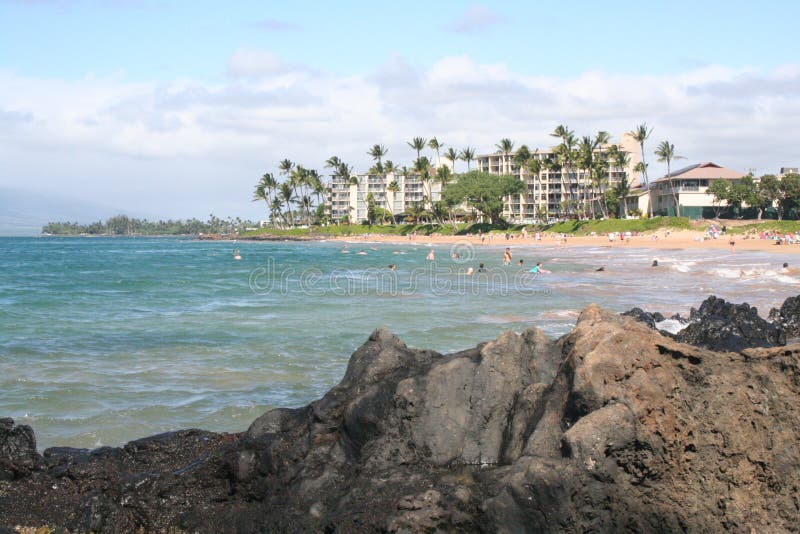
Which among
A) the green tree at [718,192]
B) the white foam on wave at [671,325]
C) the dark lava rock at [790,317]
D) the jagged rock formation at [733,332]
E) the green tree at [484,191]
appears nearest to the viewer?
the jagged rock formation at [733,332]

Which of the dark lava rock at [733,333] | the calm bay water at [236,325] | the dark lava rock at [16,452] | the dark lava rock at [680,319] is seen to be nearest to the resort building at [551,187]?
the calm bay water at [236,325]

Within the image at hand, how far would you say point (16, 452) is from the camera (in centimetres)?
724

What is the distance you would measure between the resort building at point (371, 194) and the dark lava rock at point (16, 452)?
5142 inches

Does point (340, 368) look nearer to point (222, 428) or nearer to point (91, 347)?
point (222, 428)

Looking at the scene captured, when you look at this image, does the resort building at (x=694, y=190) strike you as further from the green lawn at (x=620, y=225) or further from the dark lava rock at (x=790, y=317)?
the dark lava rock at (x=790, y=317)

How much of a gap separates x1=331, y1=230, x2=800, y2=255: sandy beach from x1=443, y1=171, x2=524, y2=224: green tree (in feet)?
20.9

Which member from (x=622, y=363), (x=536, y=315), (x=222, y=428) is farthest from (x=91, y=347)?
(x=622, y=363)

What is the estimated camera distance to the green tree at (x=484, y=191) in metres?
108

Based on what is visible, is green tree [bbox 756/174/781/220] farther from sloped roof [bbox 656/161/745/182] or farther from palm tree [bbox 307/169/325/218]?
palm tree [bbox 307/169/325/218]

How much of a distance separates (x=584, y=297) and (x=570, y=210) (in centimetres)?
9389

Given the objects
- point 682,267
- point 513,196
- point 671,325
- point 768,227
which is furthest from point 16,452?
point 513,196

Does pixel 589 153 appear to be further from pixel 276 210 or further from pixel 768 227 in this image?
pixel 276 210

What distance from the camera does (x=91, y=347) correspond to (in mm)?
16688

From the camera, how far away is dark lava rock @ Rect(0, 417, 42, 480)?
6.97 meters
